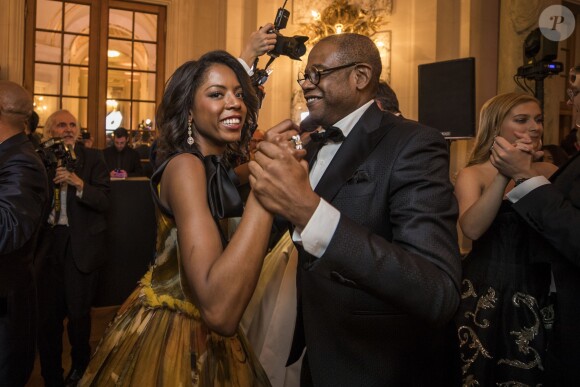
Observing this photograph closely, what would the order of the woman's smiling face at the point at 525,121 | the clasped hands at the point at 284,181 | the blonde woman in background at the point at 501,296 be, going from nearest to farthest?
the clasped hands at the point at 284,181 < the blonde woman in background at the point at 501,296 < the woman's smiling face at the point at 525,121

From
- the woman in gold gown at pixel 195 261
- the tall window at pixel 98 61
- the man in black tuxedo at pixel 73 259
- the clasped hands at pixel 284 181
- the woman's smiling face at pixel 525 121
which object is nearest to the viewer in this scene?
the clasped hands at pixel 284 181

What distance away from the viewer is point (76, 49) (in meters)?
7.94

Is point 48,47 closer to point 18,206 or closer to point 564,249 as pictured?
point 18,206

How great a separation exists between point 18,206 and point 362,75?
1454mm

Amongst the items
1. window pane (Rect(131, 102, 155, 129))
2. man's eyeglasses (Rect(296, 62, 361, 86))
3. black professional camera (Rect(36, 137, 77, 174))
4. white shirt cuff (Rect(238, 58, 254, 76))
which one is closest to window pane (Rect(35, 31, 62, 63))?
window pane (Rect(131, 102, 155, 129))

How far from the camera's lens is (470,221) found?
2.21m

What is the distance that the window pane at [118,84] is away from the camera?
8.16 metres

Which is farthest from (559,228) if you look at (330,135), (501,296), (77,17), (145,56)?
(77,17)

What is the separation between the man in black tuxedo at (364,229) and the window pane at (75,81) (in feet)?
23.5

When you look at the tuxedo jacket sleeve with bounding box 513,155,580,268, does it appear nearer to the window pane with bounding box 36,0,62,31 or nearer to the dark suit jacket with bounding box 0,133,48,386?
the dark suit jacket with bounding box 0,133,48,386

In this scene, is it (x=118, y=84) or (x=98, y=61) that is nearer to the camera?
(x=98, y=61)

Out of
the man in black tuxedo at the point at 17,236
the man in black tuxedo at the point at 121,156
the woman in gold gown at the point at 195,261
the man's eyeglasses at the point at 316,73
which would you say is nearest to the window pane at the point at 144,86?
the man in black tuxedo at the point at 121,156

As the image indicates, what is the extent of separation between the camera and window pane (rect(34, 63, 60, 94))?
25.2 feet

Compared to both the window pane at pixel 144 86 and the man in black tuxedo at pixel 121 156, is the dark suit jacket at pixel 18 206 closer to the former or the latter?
the man in black tuxedo at pixel 121 156
